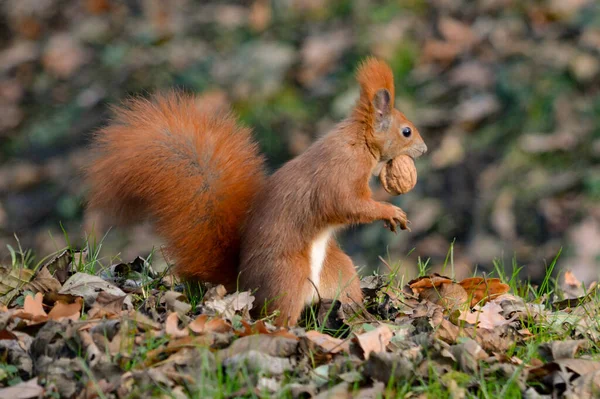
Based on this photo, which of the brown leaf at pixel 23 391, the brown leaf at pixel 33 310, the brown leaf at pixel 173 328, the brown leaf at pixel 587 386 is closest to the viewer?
the brown leaf at pixel 23 391

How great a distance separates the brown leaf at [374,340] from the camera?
2.13 m

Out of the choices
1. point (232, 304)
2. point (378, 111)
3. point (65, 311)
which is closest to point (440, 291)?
point (378, 111)

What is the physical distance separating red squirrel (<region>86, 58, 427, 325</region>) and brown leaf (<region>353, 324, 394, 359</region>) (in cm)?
32

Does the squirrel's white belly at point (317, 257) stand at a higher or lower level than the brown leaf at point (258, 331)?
higher

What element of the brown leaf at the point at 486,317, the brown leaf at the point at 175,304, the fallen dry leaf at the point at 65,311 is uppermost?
the fallen dry leaf at the point at 65,311

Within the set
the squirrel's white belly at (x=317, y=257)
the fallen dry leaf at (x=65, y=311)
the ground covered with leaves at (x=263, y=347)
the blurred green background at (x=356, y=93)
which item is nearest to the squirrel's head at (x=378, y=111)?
the squirrel's white belly at (x=317, y=257)

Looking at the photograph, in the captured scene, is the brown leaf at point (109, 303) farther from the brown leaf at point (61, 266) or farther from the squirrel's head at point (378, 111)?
the squirrel's head at point (378, 111)

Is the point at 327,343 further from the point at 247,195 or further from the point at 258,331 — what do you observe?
the point at 247,195

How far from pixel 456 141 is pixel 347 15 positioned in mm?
1327

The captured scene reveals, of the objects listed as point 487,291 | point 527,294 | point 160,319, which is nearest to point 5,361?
point 160,319

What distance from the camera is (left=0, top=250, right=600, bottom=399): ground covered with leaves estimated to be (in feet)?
6.42

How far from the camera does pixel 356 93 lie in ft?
16.2

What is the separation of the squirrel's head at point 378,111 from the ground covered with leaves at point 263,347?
0.43 metres

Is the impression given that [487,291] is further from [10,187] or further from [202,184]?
[10,187]
